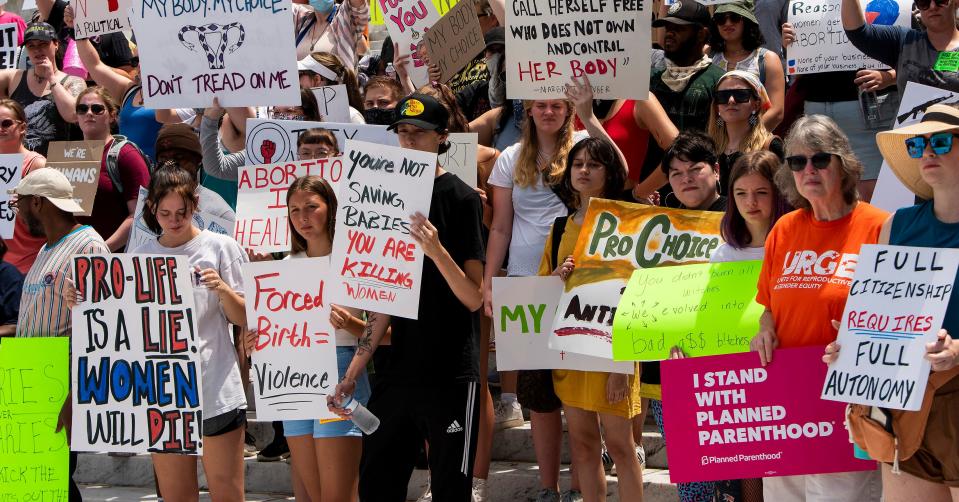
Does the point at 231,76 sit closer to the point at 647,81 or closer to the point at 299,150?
the point at 299,150

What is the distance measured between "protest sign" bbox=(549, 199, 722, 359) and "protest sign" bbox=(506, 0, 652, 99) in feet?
3.25

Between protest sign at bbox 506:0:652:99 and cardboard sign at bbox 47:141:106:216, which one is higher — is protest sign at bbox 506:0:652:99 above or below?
above

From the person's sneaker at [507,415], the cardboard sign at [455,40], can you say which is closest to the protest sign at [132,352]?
the person's sneaker at [507,415]

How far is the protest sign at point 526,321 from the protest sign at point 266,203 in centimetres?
139

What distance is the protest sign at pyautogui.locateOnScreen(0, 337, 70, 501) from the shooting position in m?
7.09

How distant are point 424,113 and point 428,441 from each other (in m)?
1.55

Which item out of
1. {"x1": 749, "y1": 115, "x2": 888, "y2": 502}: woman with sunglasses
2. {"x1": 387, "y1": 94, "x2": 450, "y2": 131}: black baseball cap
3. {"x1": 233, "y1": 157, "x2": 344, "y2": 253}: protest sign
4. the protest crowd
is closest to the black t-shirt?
the protest crowd

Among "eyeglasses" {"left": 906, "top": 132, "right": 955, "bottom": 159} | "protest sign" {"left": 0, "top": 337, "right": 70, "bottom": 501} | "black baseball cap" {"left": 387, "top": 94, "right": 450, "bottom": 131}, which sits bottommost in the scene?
"protest sign" {"left": 0, "top": 337, "right": 70, "bottom": 501}

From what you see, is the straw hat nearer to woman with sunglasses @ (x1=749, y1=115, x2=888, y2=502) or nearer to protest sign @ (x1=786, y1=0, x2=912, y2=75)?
woman with sunglasses @ (x1=749, y1=115, x2=888, y2=502)

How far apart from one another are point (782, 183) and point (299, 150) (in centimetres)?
332

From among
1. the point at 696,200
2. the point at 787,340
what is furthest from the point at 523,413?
the point at 787,340

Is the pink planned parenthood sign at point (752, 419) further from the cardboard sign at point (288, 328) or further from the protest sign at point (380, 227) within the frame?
the cardboard sign at point (288, 328)

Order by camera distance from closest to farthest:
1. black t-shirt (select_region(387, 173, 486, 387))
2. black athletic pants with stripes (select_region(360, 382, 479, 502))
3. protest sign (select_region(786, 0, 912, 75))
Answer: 1. black athletic pants with stripes (select_region(360, 382, 479, 502))
2. black t-shirt (select_region(387, 173, 486, 387))
3. protest sign (select_region(786, 0, 912, 75))

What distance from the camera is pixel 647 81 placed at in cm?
724
